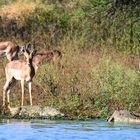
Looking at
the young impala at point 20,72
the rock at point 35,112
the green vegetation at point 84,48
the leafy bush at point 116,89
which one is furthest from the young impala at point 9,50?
the rock at point 35,112

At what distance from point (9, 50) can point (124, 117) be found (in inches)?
318

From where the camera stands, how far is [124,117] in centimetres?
1761

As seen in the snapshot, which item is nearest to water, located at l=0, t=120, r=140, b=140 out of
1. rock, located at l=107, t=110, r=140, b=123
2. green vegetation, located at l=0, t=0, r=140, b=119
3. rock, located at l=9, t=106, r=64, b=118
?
rock, located at l=107, t=110, r=140, b=123

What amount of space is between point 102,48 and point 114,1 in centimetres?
309

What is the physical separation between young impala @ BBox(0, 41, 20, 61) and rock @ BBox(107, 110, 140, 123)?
753 centimetres

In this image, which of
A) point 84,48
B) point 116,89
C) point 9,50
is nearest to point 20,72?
point 116,89

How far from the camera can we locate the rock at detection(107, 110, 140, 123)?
57.7 ft

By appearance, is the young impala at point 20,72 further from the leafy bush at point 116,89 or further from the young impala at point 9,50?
the young impala at point 9,50

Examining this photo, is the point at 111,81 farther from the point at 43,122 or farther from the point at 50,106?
the point at 43,122

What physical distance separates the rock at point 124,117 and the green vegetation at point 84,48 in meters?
0.97

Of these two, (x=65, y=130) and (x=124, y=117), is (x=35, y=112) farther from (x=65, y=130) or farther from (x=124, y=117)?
(x=65, y=130)

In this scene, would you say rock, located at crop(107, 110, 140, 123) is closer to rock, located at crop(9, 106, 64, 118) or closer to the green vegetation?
the green vegetation

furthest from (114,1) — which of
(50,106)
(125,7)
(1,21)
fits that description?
(1,21)

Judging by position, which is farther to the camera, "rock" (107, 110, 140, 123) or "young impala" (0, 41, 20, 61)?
"young impala" (0, 41, 20, 61)
